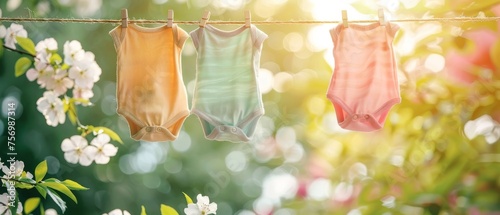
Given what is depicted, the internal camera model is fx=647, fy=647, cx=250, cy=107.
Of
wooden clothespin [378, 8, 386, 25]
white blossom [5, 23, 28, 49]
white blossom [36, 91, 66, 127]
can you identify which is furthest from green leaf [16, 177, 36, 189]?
wooden clothespin [378, 8, 386, 25]

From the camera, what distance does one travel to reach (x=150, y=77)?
1476 mm

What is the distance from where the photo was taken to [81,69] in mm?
1648

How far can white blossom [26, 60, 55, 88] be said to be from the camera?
1.60m

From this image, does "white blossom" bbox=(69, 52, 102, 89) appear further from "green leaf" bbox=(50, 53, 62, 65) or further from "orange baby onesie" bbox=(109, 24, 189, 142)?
"orange baby onesie" bbox=(109, 24, 189, 142)

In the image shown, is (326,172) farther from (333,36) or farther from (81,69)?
(81,69)

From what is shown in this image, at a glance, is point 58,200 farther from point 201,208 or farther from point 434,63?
point 434,63

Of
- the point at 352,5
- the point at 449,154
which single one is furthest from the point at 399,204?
the point at 352,5

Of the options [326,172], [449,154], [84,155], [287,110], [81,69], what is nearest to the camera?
[449,154]

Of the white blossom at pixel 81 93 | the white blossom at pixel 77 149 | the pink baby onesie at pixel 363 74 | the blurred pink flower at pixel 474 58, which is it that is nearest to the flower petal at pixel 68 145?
the white blossom at pixel 77 149

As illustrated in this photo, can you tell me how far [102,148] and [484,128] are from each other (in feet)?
3.19

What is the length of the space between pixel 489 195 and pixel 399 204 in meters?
0.17

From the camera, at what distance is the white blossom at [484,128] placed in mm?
1387

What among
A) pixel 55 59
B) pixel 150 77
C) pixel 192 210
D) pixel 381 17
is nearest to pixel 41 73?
pixel 55 59

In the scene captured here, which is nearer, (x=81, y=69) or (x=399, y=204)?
(x=399, y=204)
